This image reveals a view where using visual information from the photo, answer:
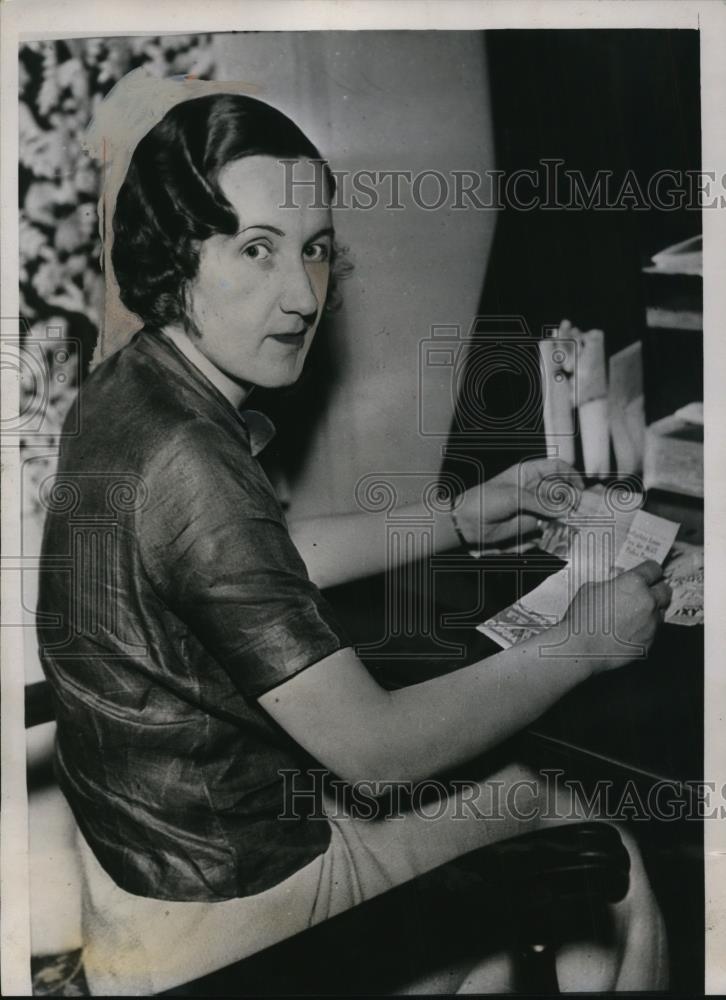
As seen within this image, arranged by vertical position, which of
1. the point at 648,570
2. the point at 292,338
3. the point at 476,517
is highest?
the point at 292,338

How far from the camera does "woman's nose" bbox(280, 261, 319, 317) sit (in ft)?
6.03

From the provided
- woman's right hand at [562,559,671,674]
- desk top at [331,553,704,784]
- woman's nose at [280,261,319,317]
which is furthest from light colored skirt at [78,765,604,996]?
woman's nose at [280,261,319,317]

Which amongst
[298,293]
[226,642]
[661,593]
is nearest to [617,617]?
[661,593]

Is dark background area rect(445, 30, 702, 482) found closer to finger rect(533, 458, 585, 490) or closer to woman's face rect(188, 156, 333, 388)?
finger rect(533, 458, 585, 490)

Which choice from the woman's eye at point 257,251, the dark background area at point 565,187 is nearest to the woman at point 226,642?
the woman's eye at point 257,251

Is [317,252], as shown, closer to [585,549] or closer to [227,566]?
[227,566]

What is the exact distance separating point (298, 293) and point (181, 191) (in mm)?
275

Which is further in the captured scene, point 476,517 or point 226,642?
point 476,517

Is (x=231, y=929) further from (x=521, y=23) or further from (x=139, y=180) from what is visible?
(x=521, y=23)

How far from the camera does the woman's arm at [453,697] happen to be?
1.79 m

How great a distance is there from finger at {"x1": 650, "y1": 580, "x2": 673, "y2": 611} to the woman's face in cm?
79

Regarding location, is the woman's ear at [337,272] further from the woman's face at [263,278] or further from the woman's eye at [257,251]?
the woman's eye at [257,251]

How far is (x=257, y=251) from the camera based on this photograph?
183cm

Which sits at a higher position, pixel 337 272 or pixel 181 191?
pixel 181 191
